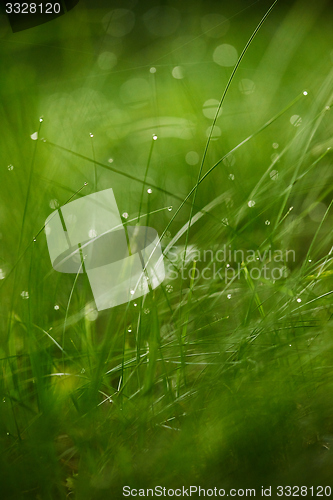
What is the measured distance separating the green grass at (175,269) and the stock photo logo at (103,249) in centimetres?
2

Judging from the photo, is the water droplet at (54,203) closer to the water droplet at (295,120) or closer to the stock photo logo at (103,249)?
the stock photo logo at (103,249)

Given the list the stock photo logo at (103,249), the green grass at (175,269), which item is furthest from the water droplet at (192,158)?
the stock photo logo at (103,249)

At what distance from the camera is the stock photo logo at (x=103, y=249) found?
24.1 inches

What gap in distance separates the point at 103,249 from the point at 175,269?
132mm

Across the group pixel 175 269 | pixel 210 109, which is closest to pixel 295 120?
pixel 210 109

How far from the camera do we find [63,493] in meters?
0.44

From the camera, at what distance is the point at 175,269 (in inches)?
24.8

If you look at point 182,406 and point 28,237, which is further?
point 28,237

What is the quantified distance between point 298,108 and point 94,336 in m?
0.65

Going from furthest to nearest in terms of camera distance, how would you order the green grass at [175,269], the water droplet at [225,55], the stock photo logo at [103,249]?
1. the water droplet at [225,55]
2. the stock photo logo at [103,249]
3. the green grass at [175,269]

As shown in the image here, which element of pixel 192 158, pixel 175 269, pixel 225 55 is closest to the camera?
pixel 175 269

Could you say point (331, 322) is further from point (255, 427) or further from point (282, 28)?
point (282, 28)

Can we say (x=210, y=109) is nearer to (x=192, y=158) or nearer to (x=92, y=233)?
(x=192, y=158)

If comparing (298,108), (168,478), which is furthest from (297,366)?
(298,108)
